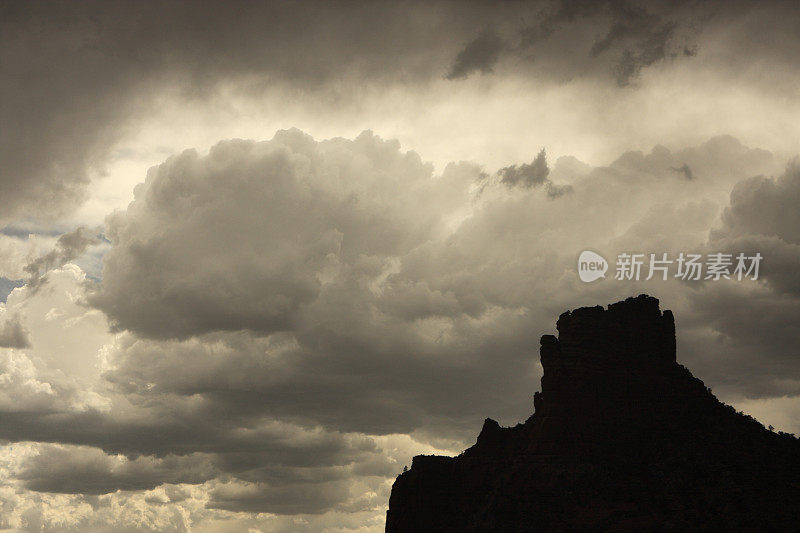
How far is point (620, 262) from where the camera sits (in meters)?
156

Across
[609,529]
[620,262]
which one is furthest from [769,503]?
[620,262]

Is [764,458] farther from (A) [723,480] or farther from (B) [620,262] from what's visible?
(B) [620,262]

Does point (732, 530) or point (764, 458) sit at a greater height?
point (764, 458)

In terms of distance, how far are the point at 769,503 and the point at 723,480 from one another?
11401 millimetres

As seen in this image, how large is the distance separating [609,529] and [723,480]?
1066 inches

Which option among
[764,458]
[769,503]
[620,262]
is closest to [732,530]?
[769,503]

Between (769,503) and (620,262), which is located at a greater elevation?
(620,262)

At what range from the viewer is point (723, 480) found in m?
192

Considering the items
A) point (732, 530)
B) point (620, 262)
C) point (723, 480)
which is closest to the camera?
point (620, 262)

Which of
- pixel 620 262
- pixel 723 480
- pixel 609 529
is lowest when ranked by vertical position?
pixel 609 529

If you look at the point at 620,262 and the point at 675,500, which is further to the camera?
the point at 675,500

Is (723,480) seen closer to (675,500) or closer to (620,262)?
(675,500)

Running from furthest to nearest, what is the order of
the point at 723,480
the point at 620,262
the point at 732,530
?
the point at 723,480 → the point at 732,530 → the point at 620,262

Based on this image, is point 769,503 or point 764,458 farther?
point 764,458
